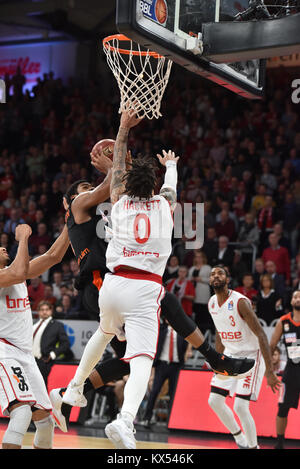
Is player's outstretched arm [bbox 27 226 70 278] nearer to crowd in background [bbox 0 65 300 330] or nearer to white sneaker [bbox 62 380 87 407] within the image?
white sneaker [bbox 62 380 87 407]

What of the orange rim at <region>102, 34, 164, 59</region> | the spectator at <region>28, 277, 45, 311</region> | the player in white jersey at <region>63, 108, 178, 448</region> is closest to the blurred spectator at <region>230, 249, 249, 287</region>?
the spectator at <region>28, 277, 45, 311</region>

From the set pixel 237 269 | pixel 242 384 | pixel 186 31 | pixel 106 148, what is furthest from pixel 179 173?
pixel 186 31

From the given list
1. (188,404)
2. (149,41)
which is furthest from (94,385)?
(188,404)

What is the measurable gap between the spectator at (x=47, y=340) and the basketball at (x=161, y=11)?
7325mm

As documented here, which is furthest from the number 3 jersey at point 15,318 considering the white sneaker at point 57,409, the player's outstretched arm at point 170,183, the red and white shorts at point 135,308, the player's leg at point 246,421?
the player's leg at point 246,421

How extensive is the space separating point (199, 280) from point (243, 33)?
7.51m

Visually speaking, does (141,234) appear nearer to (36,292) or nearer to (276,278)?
(276,278)

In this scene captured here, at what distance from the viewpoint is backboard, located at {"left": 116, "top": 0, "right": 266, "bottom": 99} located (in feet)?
18.3

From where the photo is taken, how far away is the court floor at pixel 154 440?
9.63 metres

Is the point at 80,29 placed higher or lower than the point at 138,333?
higher

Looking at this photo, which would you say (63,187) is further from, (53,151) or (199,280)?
(199,280)

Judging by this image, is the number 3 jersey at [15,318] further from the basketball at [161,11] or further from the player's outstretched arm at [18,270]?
the basketball at [161,11]

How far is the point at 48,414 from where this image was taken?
6.40m

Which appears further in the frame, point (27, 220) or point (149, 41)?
point (27, 220)
